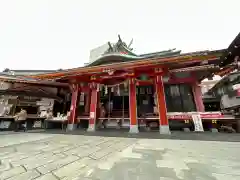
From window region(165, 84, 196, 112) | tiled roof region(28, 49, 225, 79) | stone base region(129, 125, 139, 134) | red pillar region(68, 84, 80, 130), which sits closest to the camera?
tiled roof region(28, 49, 225, 79)

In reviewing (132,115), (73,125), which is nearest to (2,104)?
(73,125)

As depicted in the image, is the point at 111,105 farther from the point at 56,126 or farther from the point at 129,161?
the point at 129,161

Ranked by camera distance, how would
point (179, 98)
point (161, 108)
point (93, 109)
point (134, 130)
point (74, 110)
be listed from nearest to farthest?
point (161, 108), point (134, 130), point (93, 109), point (74, 110), point (179, 98)

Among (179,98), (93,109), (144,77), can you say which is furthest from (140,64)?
(179,98)

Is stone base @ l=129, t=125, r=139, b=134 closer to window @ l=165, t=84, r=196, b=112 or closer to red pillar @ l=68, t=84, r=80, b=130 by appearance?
window @ l=165, t=84, r=196, b=112

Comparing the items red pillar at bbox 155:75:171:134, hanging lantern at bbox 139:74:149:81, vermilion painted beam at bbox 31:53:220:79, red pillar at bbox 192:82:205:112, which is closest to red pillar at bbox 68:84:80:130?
vermilion painted beam at bbox 31:53:220:79

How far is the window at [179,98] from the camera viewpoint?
9145 millimetres

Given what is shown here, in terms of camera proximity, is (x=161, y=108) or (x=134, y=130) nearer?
(x=161, y=108)

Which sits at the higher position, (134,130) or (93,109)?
(93,109)

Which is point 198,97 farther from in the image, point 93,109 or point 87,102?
point 87,102

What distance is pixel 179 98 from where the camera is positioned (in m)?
9.43

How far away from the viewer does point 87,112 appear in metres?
10.3

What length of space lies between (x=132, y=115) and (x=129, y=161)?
4.88m

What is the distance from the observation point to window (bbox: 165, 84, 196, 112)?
30.0 feet
